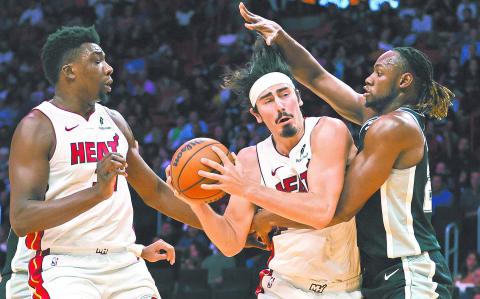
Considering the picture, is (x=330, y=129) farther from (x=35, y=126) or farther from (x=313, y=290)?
(x=35, y=126)

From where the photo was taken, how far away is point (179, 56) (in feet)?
58.9

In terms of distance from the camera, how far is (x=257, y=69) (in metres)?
5.29

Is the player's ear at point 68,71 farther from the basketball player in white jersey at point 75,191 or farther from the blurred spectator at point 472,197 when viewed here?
the blurred spectator at point 472,197

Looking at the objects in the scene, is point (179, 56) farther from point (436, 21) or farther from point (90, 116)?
point (90, 116)

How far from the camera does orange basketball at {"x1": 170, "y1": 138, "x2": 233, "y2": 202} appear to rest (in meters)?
4.60

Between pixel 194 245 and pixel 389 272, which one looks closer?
pixel 389 272

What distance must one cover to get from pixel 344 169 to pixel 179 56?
13.4 m

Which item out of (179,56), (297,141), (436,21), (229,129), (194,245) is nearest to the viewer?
(297,141)

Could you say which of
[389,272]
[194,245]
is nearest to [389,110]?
[389,272]

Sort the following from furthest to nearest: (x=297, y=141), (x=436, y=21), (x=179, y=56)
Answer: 1. (x=179, y=56)
2. (x=436, y=21)
3. (x=297, y=141)

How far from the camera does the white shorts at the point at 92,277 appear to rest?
4.75 metres

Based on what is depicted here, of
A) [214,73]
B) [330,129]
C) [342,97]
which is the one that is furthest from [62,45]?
[214,73]

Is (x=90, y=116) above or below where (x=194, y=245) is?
above

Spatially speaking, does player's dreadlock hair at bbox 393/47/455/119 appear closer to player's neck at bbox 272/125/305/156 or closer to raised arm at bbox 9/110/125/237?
player's neck at bbox 272/125/305/156
